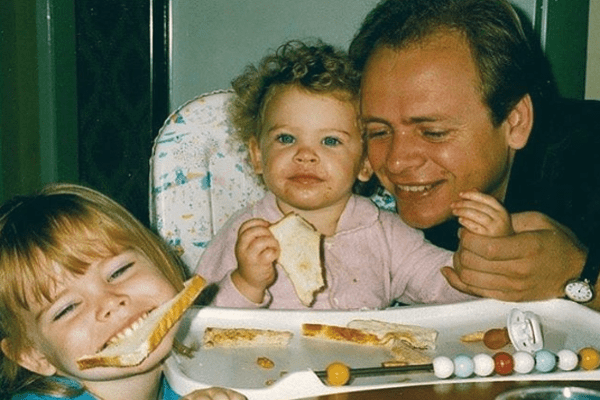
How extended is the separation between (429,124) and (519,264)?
0.35 meters

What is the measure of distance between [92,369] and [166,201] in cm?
65

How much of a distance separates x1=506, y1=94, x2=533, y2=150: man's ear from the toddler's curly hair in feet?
1.18

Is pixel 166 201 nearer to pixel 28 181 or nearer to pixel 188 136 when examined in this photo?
pixel 188 136

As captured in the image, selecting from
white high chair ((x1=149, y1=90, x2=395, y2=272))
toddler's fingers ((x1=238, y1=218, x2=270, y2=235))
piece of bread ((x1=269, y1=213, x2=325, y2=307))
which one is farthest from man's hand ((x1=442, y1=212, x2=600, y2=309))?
white high chair ((x1=149, y1=90, x2=395, y2=272))

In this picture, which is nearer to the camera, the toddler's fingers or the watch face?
the watch face

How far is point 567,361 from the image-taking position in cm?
90

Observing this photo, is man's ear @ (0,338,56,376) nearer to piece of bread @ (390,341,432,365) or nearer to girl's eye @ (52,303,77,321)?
girl's eye @ (52,303,77,321)

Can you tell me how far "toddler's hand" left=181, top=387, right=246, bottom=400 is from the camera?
2.77ft

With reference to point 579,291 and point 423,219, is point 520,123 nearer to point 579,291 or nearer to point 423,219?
point 423,219

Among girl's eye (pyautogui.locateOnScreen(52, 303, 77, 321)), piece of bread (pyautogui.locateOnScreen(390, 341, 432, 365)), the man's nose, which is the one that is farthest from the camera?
the man's nose

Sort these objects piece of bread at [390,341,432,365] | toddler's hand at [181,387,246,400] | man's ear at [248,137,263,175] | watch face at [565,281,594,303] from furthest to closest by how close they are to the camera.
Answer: man's ear at [248,137,263,175], watch face at [565,281,594,303], piece of bread at [390,341,432,365], toddler's hand at [181,387,246,400]

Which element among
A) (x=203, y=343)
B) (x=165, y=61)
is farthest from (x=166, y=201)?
(x=165, y=61)

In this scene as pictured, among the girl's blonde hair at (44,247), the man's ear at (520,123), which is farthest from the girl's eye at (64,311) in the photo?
the man's ear at (520,123)

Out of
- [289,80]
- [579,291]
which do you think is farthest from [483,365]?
[289,80]
